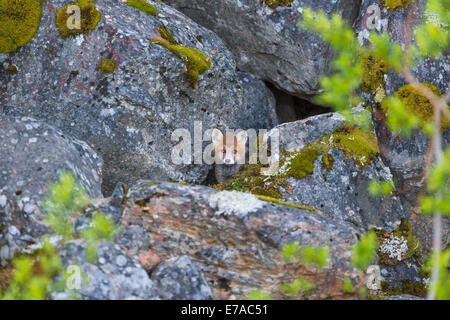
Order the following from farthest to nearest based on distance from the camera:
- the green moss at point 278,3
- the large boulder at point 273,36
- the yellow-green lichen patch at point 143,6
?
the large boulder at point 273,36, the green moss at point 278,3, the yellow-green lichen patch at point 143,6

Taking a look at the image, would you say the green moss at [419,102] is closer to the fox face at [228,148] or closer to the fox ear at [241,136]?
the fox ear at [241,136]

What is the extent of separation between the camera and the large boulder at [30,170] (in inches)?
259

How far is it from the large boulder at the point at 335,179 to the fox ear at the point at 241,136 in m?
1.02

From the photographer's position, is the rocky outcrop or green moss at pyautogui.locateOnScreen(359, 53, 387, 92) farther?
green moss at pyautogui.locateOnScreen(359, 53, 387, 92)

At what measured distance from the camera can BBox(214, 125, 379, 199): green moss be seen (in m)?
8.89

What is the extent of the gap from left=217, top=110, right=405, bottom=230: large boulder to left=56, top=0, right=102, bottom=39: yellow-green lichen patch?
3.88 m

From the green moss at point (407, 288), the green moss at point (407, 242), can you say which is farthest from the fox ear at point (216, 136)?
the green moss at point (407, 288)

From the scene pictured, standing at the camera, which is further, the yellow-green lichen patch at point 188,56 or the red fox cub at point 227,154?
the red fox cub at point 227,154

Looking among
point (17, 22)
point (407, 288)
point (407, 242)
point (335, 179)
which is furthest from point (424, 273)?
point (17, 22)

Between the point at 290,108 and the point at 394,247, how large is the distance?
16.9ft

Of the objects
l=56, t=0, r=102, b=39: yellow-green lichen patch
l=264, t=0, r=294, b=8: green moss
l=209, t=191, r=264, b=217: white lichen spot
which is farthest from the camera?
l=264, t=0, r=294, b=8: green moss

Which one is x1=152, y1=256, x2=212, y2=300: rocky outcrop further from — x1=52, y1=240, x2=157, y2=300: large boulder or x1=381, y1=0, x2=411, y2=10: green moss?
x1=381, y1=0, x2=411, y2=10: green moss

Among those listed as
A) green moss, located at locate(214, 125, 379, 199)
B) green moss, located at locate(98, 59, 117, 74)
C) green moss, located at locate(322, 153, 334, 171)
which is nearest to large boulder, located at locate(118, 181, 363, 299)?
green moss, located at locate(214, 125, 379, 199)
